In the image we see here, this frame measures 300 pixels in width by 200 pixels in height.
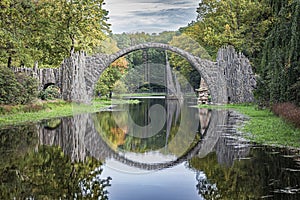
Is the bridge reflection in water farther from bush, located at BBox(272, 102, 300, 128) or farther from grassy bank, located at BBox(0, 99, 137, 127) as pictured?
grassy bank, located at BBox(0, 99, 137, 127)

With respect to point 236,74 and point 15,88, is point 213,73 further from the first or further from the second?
point 15,88

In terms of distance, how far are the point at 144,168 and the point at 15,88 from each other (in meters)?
12.1

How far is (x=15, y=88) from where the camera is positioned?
18219mm

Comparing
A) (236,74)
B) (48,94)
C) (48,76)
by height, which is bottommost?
(48,94)

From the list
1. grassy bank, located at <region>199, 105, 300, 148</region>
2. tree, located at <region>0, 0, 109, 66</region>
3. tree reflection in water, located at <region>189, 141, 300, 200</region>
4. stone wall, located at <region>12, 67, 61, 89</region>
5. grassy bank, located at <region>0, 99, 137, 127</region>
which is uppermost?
tree, located at <region>0, 0, 109, 66</region>

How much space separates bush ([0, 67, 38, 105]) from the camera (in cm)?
1773

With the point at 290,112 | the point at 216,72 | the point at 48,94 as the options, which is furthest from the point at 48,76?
the point at 290,112

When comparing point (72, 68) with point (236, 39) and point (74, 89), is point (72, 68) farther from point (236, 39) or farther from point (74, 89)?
point (236, 39)

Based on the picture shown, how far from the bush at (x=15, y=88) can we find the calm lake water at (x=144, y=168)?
6.43 m

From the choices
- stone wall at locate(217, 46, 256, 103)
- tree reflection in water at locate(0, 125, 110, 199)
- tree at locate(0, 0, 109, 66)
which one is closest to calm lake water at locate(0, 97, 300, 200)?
tree reflection in water at locate(0, 125, 110, 199)

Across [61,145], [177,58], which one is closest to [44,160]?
[61,145]

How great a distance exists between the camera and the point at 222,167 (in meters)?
7.14

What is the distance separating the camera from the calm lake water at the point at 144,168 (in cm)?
552

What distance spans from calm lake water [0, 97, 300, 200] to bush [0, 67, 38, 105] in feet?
21.1
